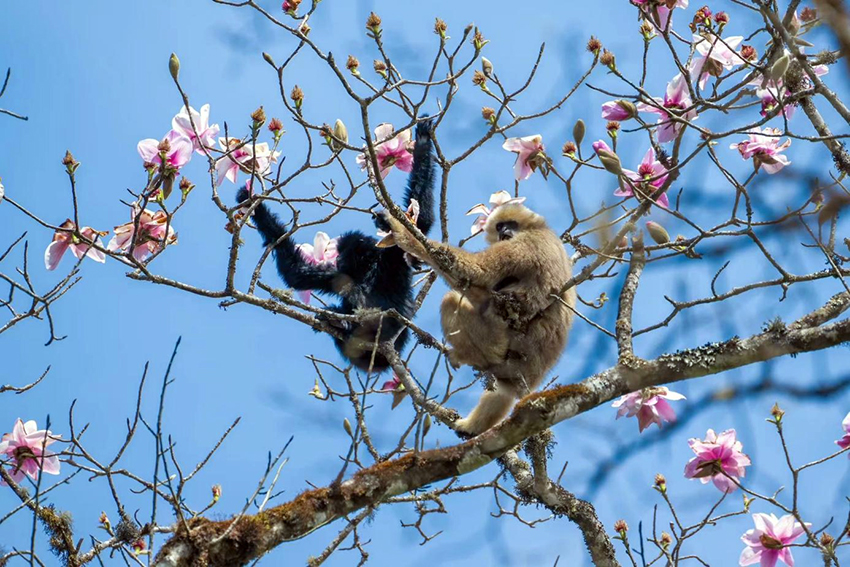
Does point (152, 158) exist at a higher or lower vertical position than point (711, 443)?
higher

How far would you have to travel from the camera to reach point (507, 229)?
22.4 feet

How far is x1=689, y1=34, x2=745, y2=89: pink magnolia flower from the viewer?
196 inches

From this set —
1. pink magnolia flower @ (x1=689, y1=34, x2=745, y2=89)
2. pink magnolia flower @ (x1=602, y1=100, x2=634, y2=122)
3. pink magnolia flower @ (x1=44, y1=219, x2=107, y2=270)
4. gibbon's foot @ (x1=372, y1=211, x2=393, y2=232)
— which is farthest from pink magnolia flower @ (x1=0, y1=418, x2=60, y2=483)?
pink magnolia flower @ (x1=689, y1=34, x2=745, y2=89)

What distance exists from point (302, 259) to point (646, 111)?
364 centimetres

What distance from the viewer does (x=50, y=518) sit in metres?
4.53

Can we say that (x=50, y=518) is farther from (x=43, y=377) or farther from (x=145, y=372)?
(x=145, y=372)

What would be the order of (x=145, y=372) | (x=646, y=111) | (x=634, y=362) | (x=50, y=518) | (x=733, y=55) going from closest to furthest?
(x=145, y=372), (x=634, y=362), (x=50, y=518), (x=733, y=55), (x=646, y=111)

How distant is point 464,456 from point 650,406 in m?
1.80

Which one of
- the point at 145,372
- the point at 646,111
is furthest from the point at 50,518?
the point at 646,111

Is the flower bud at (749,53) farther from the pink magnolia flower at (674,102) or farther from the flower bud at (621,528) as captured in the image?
the flower bud at (621,528)

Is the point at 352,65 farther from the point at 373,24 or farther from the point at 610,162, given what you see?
the point at 610,162

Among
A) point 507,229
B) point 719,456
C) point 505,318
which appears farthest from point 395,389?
point 719,456

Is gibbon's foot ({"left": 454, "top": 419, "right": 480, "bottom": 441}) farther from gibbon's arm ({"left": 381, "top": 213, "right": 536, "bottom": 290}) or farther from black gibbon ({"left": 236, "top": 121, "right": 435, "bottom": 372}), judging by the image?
black gibbon ({"left": 236, "top": 121, "right": 435, "bottom": 372})

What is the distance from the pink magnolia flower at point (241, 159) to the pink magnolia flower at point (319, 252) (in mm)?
1171
